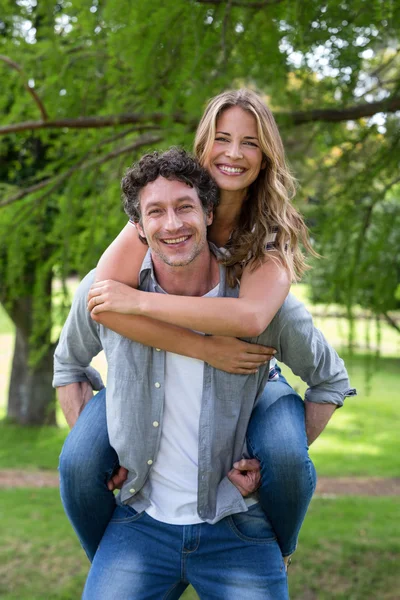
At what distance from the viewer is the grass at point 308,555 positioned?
190 inches

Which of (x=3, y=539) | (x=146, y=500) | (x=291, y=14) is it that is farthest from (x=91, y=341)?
(x=3, y=539)

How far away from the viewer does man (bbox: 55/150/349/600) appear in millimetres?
1933

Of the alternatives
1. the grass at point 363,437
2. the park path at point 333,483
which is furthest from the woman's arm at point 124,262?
the park path at point 333,483

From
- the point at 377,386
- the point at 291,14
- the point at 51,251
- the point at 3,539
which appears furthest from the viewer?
the point at 377,386

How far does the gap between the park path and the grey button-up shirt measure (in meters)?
5.75

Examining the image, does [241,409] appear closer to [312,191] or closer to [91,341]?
[91,341]

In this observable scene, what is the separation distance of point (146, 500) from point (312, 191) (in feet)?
9.22

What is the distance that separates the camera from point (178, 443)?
1.99m

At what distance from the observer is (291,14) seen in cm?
301

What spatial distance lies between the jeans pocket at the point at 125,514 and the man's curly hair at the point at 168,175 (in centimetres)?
75

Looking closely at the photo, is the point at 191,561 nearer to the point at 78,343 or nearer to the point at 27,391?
the point at 78,343

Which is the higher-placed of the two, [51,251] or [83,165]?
[83,165]

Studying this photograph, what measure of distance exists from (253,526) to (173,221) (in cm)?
79

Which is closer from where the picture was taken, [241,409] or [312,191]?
[241,409]
